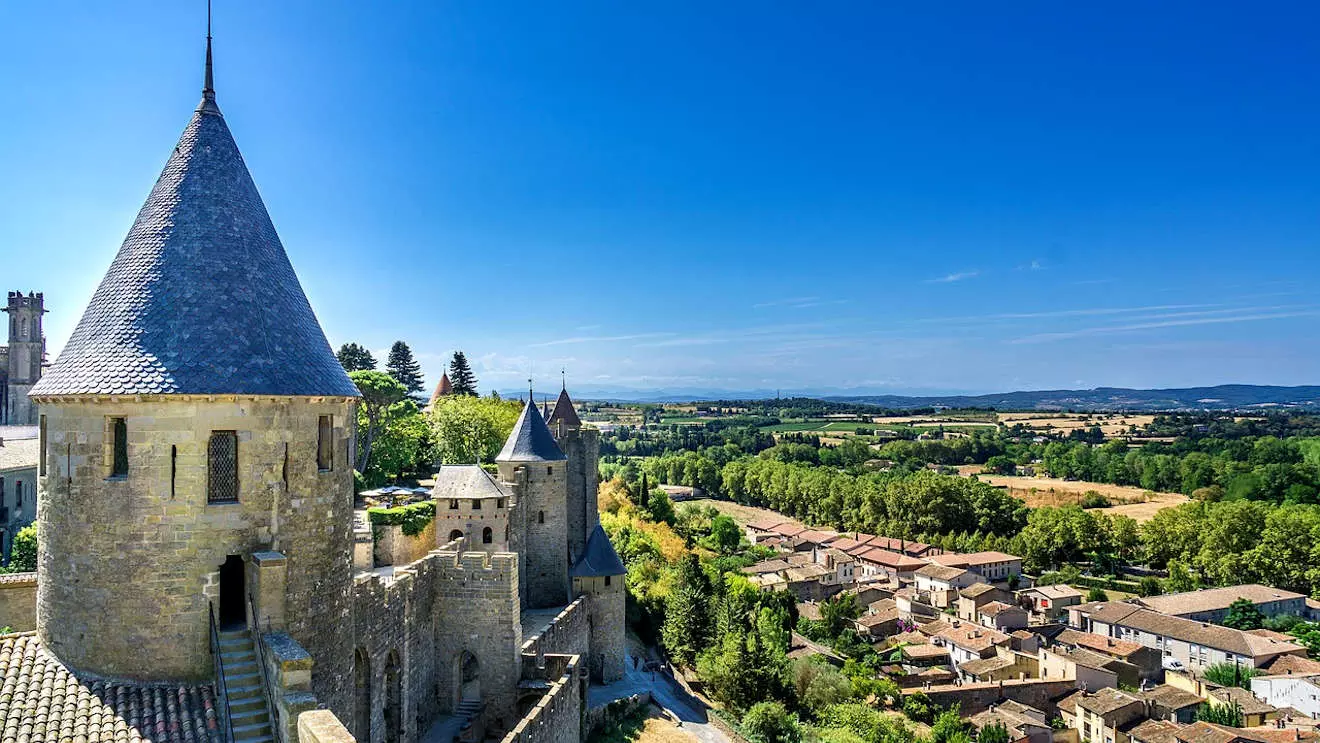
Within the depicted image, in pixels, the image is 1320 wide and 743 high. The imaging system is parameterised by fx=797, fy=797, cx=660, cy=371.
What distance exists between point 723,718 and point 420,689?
16.9 m

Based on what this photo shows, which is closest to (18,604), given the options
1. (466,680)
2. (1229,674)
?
(466,680)

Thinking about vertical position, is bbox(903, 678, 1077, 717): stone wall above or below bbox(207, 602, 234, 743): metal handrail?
below

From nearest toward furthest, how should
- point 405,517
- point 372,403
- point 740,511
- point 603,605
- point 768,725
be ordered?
point 405,517, point 603,605, point 768,725, point 372,403, point 740,511

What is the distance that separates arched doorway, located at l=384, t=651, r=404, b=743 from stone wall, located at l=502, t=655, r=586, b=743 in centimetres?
225

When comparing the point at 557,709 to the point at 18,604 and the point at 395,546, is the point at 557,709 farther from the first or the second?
the point at 395,546

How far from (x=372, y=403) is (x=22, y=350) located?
76.3 feet

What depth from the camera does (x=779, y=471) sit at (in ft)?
410

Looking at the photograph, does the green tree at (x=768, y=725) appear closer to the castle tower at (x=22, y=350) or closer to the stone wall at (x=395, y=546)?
the stone wall at (x=395, y=546)

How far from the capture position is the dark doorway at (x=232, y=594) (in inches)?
408

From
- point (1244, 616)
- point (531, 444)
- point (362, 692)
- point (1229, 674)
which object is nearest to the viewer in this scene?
point (362, 692)

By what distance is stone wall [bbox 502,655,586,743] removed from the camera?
17359 mm

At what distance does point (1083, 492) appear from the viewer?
12781cm

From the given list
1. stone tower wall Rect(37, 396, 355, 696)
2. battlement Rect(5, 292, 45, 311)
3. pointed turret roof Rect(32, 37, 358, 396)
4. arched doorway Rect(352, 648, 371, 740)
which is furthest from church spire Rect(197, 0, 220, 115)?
battlement Rect(5, 292, 45, 311)

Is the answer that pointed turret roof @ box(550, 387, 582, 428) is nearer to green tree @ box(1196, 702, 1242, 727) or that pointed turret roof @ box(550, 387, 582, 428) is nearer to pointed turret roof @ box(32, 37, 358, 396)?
pointed turret roof @ box(32, 37, 358, 396)
